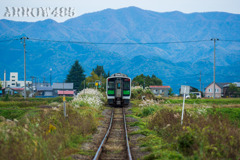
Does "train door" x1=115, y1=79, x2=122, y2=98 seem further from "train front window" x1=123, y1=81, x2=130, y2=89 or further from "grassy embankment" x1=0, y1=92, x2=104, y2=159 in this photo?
"grassy embankment" x1=0, y1=92, x2=104, y2=159

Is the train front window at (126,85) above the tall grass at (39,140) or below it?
above

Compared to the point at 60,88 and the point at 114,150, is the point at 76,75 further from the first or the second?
the point at 114,150

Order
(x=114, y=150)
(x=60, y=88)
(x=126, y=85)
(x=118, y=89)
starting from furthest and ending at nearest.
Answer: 1. (x=60, y=88)
2. (x=126, y=85)
3. (x=118, y=89)
4. (x=114, y=150)

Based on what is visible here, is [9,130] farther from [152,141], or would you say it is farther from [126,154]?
[152,141]

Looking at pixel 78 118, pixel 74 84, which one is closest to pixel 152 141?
pixel 78 118

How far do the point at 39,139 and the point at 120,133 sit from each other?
6.48m

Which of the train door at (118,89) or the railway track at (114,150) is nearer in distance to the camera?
the railway track at (114,150)

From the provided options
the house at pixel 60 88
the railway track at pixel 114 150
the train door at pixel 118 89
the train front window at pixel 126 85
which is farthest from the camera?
the house at pixel 60 88


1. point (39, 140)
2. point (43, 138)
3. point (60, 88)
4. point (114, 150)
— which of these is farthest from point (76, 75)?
point (39, 140)

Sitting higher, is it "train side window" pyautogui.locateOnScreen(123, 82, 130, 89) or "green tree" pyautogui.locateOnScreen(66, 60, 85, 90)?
"green tree" pyautogui.locateOnScreen(66, 60, 85, 90)

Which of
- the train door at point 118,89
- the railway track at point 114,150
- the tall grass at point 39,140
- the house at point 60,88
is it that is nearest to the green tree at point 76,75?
the house at point 60,88

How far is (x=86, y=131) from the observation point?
44.0 ft

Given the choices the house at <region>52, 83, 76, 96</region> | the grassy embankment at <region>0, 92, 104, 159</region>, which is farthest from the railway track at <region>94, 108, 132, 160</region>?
the house at <region>52, 83, 76, 96</region>

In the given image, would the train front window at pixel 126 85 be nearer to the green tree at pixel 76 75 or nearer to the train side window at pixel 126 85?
the train side window at pixel 126 85
